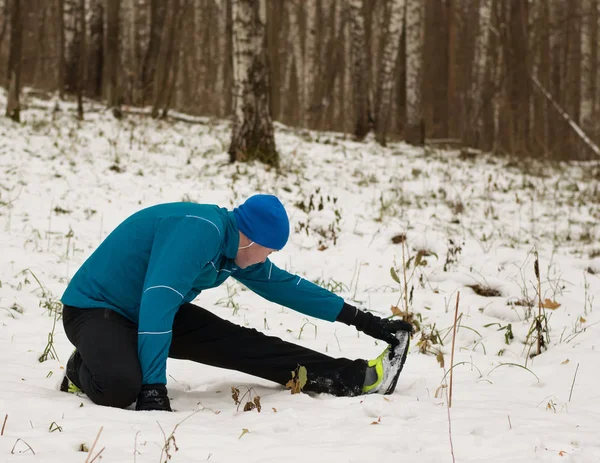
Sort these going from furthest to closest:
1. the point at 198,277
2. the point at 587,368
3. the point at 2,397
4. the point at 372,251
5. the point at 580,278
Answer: the point at 372,251 < the point at 580,278 < the point at 587,368 < the point at 198,277 < the point at 2,397

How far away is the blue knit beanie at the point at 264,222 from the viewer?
298cm

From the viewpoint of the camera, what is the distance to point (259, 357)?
11.2ft

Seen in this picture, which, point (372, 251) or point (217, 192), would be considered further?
point (217, 192)

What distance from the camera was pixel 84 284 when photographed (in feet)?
10.4

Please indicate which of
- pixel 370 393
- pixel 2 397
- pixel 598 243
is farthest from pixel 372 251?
pixel 2 397

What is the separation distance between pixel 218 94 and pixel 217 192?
50.4ft

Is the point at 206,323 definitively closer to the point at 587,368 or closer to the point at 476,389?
the point at 476,389

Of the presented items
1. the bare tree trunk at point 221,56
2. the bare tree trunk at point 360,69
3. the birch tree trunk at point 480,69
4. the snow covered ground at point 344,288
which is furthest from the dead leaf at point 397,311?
the bare tree trunk at point 221,56

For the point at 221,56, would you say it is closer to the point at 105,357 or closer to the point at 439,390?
the point at 439,390

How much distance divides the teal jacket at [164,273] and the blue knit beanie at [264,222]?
0.08m

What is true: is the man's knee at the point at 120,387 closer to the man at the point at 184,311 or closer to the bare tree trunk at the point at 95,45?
the man at the point at 184,311

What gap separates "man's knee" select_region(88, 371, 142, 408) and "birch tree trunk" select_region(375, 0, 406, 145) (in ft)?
33.2

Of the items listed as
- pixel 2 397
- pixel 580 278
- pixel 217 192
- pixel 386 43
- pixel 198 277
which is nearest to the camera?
pixel 2 397

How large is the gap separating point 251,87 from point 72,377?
6.10 meters
